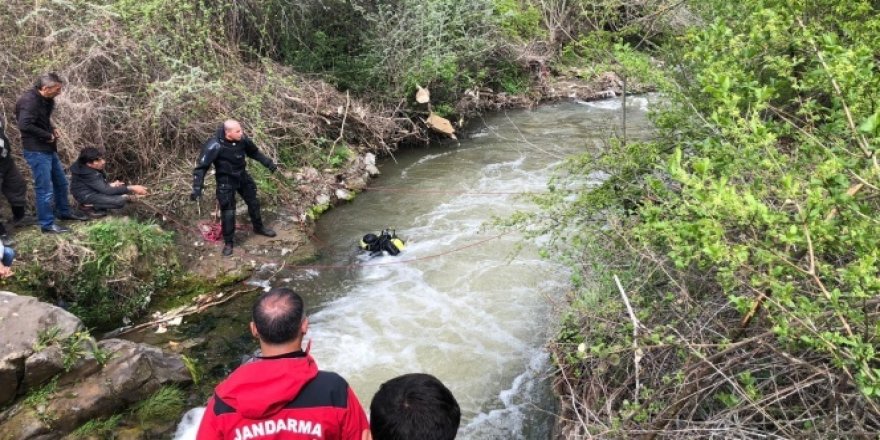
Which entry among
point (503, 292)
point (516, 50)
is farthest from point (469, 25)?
point (503, 292)

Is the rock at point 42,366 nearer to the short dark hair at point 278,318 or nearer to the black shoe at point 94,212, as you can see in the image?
the black shoe at point 94,212

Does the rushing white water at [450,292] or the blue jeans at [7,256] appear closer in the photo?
the rushing white water at [450,292]

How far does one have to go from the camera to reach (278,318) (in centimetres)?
226

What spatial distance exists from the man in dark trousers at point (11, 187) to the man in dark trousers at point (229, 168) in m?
1.65

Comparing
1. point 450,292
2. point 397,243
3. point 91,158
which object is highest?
point 91,158

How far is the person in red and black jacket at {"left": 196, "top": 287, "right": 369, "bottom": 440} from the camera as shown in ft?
6.90

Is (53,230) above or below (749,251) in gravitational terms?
below

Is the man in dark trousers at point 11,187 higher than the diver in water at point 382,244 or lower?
higher

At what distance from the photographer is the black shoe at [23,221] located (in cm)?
611

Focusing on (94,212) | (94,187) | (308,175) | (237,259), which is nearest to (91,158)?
(94,187)

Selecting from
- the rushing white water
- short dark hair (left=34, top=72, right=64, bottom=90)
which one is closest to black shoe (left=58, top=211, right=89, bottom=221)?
short dark hair (left=34, top=72, right=64, bottom=90)

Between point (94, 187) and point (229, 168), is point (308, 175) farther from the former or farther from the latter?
point (94, 187)

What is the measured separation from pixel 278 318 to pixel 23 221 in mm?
5507

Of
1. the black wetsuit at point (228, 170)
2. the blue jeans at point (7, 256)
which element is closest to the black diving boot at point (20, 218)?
the blue jeans at point (7, 256)
